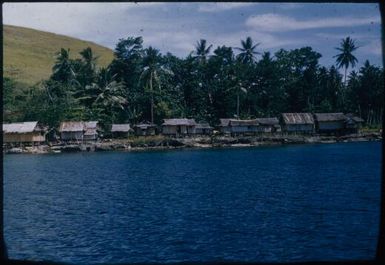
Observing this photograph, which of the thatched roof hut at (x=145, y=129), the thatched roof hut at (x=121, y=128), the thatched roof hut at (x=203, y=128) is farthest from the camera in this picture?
the thatched roof hut at (x=203, y=128)

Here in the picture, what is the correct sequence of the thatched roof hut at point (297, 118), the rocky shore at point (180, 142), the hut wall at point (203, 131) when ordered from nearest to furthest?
the rocky shore at point (180, 142) → the hut wall at point (203, 131) → the thatched roof hut at point (297, 118)

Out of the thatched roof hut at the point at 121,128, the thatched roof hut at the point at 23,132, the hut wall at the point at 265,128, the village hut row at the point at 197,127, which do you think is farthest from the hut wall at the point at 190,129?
the thatched roof hut at the point at 23,132

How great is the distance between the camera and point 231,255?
46.3 feet

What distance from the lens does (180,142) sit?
204 ft

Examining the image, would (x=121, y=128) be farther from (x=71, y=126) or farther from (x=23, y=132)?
(x=23, y=132)

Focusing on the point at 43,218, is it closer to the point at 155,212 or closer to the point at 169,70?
the point at 155,212

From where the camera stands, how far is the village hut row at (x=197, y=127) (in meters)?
59.5

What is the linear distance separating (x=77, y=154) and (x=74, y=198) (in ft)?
106

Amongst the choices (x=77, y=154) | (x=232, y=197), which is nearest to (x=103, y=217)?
(x=232, y=197)

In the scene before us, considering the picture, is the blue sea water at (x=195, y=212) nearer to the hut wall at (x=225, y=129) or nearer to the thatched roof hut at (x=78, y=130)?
the thatched roof hut at (x=78, y=130)

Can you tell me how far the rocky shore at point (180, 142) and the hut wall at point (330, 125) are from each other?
140cm

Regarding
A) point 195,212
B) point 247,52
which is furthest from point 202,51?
point 195,212

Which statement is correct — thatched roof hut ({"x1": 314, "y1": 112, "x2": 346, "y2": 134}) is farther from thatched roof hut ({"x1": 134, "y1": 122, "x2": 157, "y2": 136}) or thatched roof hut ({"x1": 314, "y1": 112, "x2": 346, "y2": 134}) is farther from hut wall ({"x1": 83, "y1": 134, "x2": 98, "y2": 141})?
hut wall ({"x1": 83, "y1": 134, "x2": 98, "y2": 141})

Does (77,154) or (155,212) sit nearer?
(155,212)
